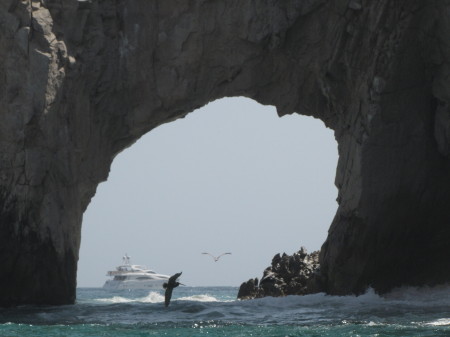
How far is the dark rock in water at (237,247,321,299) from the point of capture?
33.4m

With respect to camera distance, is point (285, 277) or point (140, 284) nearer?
point (285, 277)

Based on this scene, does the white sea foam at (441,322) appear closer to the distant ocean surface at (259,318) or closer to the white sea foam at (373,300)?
the distant ocean surface at (259,318)

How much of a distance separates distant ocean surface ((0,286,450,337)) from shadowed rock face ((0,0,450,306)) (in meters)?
1.47

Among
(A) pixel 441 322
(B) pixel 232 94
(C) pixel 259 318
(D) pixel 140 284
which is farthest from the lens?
(D) pixel 140 284

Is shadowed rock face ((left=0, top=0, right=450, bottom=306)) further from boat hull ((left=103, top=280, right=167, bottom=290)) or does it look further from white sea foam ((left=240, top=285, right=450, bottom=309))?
boat hull ((left=103, top=280, right=167, bottom=290))

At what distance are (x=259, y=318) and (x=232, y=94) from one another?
1065cm

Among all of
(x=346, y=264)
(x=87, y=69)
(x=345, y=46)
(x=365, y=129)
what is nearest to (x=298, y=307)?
(x=346, y=264)

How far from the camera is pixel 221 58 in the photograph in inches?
1234

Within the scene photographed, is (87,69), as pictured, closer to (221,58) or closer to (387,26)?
(221,58)

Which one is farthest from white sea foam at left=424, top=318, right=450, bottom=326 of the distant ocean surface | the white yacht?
the white yacht

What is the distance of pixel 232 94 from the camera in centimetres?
3228

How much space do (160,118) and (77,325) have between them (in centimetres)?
1163

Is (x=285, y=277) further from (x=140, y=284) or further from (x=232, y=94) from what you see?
(x=140, y=284)

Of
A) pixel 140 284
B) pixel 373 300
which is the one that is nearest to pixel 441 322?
pixel 373 300
